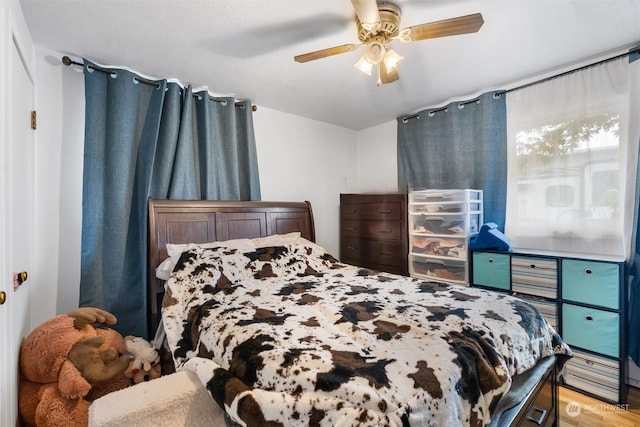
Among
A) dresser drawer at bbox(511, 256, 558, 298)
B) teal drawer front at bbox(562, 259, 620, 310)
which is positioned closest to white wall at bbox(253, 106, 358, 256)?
dresser drawer at bbox(511, 256, 558, 298)

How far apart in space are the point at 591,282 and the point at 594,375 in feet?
2.08

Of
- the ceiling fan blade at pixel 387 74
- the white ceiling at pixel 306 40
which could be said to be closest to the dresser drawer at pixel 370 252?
the white ceiling at pixel 306 40

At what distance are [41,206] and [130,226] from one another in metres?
0.52

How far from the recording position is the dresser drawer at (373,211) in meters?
3.00

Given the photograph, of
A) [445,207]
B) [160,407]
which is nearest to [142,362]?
[160,407]

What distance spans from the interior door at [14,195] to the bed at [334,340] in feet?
2.07

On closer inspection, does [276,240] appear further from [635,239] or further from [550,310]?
[635,239]

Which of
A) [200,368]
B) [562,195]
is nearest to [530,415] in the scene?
[200,368]

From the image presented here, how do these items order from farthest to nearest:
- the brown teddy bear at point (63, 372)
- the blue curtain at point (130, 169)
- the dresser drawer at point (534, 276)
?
the dresser drawer at point (534, 276) → the blue curtain at point (130, 169) → the brown teddy bear at point (63, 372)

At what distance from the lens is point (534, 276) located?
222cm

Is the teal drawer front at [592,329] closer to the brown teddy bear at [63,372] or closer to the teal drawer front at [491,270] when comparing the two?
the teal drawer front at [491,270]

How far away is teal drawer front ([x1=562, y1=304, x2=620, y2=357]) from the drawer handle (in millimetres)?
872

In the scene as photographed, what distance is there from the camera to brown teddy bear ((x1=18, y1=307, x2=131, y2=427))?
1.35 m

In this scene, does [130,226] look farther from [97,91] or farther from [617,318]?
[617,318]
